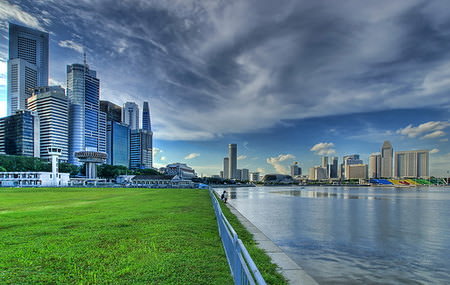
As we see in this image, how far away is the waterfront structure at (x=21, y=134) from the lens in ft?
546

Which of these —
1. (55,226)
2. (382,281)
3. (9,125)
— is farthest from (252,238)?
(9,125)

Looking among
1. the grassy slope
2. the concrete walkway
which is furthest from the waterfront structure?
the concrete walkway

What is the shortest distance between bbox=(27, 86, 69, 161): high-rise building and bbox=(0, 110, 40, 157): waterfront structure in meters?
4.16

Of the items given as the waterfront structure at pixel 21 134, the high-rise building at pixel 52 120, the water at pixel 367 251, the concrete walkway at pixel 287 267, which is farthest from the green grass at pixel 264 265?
the waterfront structure at pixel 21 134

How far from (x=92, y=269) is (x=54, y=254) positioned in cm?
227

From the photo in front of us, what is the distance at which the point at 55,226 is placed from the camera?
1298cm

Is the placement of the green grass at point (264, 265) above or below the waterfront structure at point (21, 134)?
below

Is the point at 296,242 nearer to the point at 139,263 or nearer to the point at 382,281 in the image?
the point at 382,281

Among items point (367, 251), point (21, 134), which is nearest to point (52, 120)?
point (21, 134)

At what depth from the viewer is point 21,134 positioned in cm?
16650

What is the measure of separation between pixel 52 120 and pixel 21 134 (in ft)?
65.7

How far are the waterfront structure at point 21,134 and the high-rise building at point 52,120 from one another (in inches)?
164

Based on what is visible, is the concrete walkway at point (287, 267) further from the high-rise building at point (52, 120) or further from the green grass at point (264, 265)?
the high-rise building at point (52, 120)

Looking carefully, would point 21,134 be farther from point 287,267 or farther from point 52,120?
point 287,267
